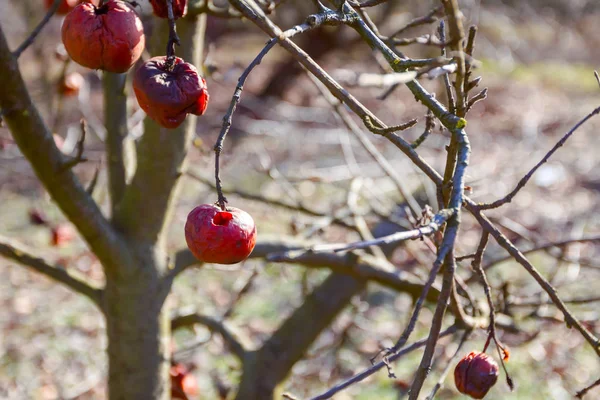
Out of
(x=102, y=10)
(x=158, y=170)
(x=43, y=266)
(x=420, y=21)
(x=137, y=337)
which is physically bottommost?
(x=137, y=337)

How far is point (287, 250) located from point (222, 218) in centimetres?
108

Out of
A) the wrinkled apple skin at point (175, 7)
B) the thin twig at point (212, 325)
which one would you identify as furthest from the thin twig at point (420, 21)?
the thin twig at point (212, 325)

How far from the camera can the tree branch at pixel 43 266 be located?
7.09ft

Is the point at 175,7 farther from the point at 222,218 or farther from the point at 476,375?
the point at 476,375

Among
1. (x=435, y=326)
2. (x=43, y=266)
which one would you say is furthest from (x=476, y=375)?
(x=43, y=266)

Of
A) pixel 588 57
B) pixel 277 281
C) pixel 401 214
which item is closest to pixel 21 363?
pixel 277 281

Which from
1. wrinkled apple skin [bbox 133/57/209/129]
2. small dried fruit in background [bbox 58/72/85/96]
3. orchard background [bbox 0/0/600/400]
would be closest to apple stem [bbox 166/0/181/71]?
wrinkled apple skin [bbox 133/57/209/129]

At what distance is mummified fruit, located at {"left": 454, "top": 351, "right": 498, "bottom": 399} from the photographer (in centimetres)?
138

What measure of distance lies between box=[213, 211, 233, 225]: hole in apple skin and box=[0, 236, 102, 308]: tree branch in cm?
126

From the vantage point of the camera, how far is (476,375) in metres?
1.39

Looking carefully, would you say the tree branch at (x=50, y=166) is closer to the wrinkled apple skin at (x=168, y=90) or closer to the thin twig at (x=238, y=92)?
the wrinkled apple skin at (x=168, y=90)

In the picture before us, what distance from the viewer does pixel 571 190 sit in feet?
26.3

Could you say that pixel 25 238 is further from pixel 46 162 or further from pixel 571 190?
pixel 571 190

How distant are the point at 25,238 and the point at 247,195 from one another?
4304 mm
